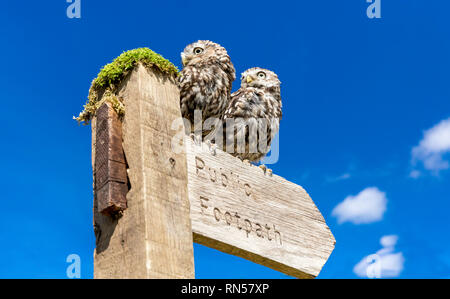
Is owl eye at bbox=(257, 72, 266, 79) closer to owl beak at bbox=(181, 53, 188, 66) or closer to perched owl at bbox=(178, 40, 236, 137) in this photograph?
perched owl at bbox=(178, 40, 236, 137)

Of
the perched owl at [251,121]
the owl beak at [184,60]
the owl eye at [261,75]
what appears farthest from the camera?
the owl eye at [261,75]

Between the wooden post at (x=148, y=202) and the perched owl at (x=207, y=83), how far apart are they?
107 inches

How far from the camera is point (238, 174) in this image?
2227mm

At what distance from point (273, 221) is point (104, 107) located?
2.77ft

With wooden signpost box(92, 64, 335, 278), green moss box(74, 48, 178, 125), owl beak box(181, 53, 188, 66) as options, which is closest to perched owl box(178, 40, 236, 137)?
owl beak box(181, 53, 188, 66)

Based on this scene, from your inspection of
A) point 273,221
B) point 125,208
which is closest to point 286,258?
point 273,221

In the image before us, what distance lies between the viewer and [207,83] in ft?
15.9

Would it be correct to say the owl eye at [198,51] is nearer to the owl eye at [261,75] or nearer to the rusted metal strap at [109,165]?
the owl eye at [261,75]

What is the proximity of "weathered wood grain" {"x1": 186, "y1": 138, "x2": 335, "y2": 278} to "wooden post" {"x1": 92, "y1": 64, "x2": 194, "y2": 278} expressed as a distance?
107mm

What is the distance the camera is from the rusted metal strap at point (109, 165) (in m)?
1.76

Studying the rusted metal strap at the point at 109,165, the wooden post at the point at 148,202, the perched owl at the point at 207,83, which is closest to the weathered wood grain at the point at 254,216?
the wooden post at the point at 148,202

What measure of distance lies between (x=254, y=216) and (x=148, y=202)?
587 millimetres

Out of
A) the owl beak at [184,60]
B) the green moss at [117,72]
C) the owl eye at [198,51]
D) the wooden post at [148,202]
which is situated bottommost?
the wooden post at [148,202]
